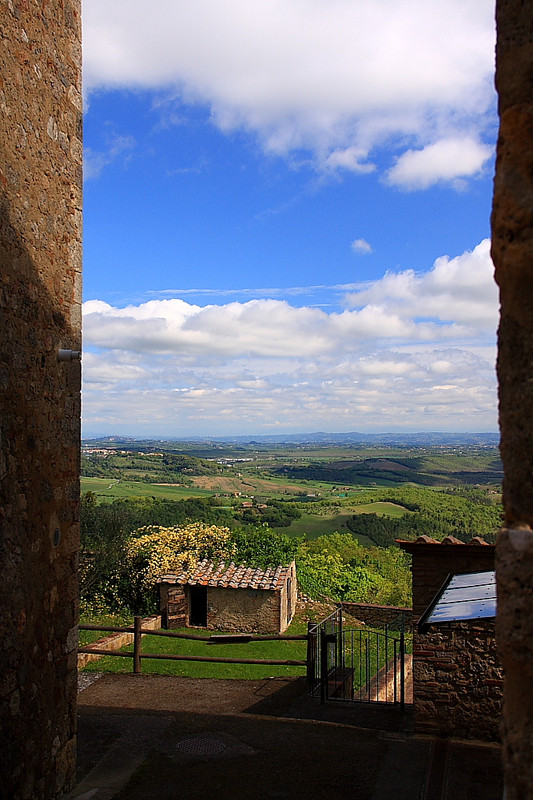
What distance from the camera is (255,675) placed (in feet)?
36.4

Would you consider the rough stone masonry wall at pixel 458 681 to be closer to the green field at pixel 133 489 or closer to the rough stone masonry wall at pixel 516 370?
the rough stone masonry wall at pixel 516 370

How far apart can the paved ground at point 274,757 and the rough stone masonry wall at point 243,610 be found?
6410 mm

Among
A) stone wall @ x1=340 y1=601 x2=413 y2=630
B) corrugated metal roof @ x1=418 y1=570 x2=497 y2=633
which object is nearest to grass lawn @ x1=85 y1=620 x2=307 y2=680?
stone wall @ x1=340 y1=601 x2=413 y2=630

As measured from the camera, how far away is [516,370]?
1.63 meters

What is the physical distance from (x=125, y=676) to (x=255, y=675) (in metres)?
2.48

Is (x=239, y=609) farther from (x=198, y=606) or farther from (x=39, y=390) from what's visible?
(x=39, y=390)

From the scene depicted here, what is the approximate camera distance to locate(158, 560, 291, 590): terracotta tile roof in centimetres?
1467

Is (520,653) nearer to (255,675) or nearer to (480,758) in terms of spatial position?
(480,758)

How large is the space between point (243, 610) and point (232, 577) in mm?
818

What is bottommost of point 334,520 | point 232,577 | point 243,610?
point 334,520

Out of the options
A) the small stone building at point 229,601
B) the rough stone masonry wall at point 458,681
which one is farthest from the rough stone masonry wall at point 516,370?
the small stone building at point 229,601

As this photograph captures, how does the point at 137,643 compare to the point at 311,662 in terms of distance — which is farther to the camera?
the point at 137,643

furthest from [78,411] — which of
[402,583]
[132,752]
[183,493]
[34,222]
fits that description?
[183,493]

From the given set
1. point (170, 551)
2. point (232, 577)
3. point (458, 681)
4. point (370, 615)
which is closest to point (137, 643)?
point (458, 681)
